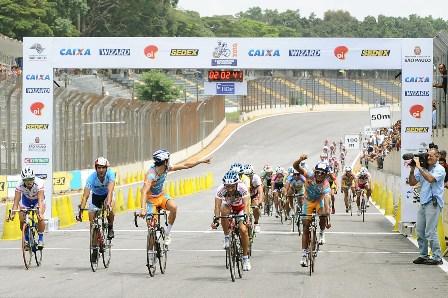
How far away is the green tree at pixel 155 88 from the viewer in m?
99.2

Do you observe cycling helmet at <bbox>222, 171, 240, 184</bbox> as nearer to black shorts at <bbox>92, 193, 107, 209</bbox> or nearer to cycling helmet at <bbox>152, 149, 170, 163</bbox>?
cycling helmet at <bbox>152, 149, 170, 163</bbox>

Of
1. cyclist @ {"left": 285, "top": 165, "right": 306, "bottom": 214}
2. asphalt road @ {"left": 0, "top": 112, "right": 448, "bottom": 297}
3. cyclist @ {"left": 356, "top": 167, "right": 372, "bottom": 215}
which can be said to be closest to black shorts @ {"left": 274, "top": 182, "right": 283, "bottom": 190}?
asphalt road @ {"left": 0, "top": 112, "right": 448, "bottom": 297}

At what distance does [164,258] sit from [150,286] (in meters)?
1.98

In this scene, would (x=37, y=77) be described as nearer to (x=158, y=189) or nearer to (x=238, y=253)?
(x=158, y=189)

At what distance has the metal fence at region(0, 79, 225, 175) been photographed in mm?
40938

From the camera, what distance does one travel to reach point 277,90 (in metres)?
120

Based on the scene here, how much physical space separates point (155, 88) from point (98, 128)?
1876 inches

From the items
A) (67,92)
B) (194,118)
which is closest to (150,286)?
(67,92)

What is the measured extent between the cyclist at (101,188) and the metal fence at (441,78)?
9298mm

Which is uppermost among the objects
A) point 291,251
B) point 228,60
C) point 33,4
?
point 33,4

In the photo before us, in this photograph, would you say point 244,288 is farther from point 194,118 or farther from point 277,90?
point 277,90

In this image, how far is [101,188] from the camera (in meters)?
17.3

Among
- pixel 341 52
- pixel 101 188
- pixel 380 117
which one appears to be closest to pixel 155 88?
pixel 380 117

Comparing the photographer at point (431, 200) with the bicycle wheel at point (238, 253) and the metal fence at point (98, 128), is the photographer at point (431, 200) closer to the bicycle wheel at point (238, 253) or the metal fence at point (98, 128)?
the bicycle wheel at point (238, 253)
